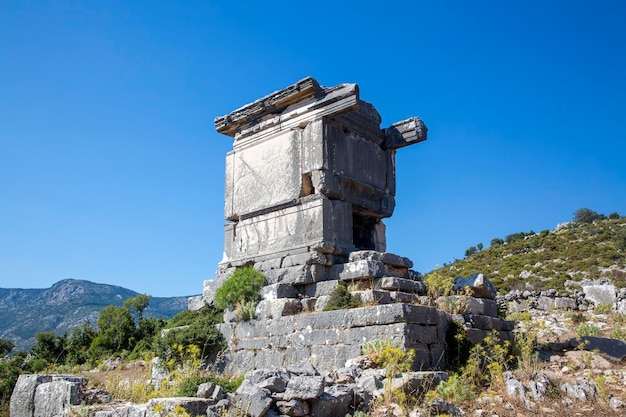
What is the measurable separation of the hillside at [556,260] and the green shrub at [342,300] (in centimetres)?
1507

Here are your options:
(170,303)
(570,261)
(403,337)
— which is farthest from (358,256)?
(170,303)

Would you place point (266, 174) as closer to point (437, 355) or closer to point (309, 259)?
point (309, 259)

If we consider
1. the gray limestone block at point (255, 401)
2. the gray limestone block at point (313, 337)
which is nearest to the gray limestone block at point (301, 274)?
the gray limestone block at point (313, 337)

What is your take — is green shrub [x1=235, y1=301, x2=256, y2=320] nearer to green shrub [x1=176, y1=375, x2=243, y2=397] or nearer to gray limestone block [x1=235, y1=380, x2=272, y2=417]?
green shrub [x1=176, y1=375, x2=243, y2=397]

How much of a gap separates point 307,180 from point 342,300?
2617 millimetres

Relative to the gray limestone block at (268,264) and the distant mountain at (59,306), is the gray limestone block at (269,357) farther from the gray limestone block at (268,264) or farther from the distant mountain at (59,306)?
the distant mountain at (59,306)

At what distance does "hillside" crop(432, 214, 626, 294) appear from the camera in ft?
80.7

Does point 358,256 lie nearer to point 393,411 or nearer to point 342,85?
point 342,85

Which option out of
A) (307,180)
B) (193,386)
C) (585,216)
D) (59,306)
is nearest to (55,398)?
(193,386)

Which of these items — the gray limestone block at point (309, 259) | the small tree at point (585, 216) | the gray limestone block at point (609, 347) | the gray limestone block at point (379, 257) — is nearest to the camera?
the gray limestone block at point (609, 347)

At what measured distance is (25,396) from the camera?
6.84 meters

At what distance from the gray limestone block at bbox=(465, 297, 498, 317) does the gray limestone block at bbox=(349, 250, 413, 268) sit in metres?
1.26

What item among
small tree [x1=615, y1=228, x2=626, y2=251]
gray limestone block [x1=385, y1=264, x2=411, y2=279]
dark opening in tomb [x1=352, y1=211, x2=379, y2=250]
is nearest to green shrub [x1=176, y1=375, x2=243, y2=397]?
gray limestone block [x1=385, y1=264, x2=411, y2=279]

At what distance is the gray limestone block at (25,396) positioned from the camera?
6784 millimetres
